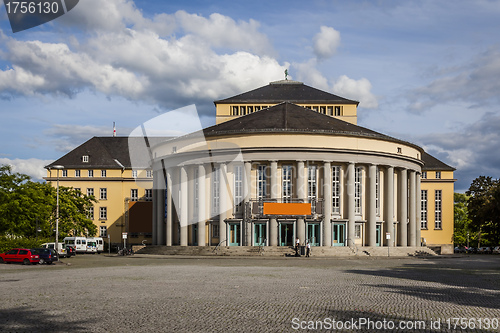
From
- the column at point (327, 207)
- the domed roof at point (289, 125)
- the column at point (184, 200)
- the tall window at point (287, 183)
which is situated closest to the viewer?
the column at point (327, 207)

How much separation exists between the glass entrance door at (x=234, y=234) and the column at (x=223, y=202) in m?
0.52

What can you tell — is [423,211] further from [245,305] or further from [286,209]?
[245,305]

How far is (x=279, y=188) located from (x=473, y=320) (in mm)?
43668

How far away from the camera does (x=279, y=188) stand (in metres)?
57.8

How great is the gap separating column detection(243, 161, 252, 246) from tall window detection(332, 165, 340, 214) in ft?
27.4

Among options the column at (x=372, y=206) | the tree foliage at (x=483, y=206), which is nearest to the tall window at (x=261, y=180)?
the column at (x=372, y=206)

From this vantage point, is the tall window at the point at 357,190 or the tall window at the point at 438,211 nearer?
the tall window at the point at 357,190

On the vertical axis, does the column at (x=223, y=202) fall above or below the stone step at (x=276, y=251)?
above

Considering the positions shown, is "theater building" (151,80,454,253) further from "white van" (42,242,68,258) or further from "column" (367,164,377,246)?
"white van" (42,242,68,258)

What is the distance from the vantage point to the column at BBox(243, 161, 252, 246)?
57125 millimetres

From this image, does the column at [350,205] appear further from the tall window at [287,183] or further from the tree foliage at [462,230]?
the tree foliage at [462,230]

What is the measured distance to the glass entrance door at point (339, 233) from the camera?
58.3 meters

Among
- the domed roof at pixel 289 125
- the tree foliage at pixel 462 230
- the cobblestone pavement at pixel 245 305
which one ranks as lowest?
the tree foliage at pixel 462 230

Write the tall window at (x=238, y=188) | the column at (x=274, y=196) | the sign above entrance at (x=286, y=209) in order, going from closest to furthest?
the column at (x=274, y=196) → the sign above entrance at (x=286, y=209) → the tall window at (x=238, y=188)
